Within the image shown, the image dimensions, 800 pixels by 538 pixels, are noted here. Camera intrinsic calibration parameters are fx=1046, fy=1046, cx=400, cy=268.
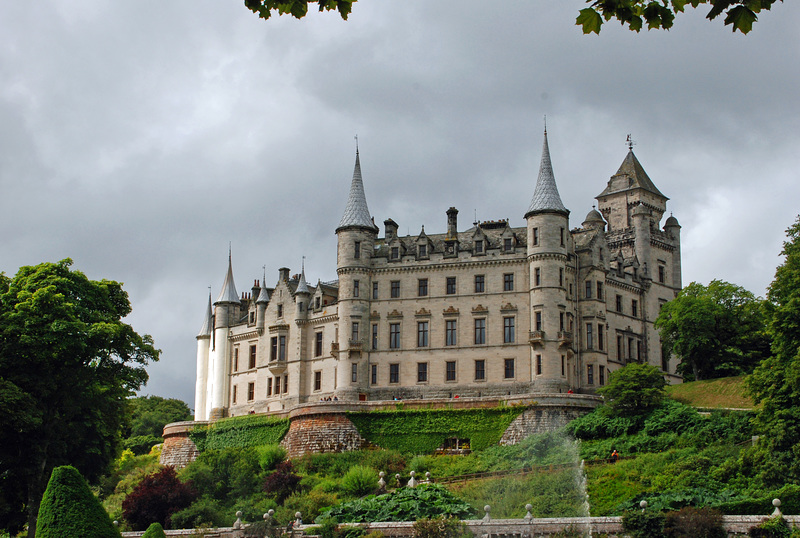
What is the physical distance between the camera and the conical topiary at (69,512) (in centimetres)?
2931

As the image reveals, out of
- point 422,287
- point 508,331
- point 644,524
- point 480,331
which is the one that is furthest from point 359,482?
point 422,287

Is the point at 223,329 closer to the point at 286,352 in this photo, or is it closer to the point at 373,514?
the point at 286,352

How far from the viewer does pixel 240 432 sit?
2633 inches

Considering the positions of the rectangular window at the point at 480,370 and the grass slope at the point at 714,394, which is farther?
the rectangular window at the point at 480,370

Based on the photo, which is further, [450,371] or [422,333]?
[422,333]

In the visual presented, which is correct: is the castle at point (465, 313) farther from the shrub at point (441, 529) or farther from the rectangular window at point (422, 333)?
the shrub at point (441, 529)

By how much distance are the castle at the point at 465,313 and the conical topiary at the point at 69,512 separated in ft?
117

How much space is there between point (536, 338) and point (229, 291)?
2695cm

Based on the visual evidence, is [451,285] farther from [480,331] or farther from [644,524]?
[644,524]

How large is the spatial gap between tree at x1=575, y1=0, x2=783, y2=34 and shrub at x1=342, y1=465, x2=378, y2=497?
40.8m

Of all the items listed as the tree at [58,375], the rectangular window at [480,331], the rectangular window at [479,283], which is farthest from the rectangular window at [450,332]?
the tree at [58,375]

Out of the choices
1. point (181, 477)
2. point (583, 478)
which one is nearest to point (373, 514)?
point (583, 478)

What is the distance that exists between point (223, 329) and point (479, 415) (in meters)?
26.4

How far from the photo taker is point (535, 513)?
4075cm
